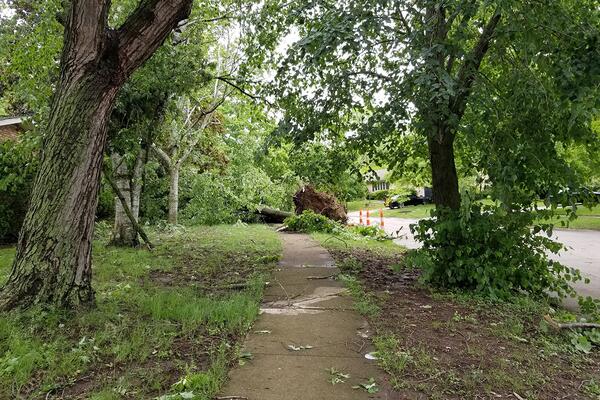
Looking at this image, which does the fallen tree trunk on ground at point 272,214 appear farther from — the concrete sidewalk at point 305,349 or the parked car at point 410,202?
the parked car at point 410,202

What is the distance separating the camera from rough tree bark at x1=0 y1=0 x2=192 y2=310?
4.28 meters

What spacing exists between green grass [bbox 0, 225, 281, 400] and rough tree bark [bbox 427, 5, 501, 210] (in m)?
3.10

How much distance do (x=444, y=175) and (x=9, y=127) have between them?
15.3 metres

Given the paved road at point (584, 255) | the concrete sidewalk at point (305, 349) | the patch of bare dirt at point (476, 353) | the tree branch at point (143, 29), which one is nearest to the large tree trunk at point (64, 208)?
the tree branch at point (143, 29)

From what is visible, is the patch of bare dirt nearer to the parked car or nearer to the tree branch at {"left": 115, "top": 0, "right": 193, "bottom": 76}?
the tree branch at {"left": 115, "top": 0, "right": 193, "bottom": 76}

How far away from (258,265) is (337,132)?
2.84 metres

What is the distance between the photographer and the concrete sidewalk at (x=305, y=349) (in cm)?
300

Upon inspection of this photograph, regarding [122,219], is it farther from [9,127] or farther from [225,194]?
[225,194]

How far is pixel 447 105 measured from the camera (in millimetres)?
4941

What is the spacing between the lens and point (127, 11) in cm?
824

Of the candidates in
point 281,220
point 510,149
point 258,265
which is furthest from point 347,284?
point 281,220

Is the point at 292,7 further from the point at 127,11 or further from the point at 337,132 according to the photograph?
the point at 127,11

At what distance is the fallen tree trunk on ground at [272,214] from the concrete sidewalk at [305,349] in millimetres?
13695

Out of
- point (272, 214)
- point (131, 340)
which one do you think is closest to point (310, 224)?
point (272, 214)
